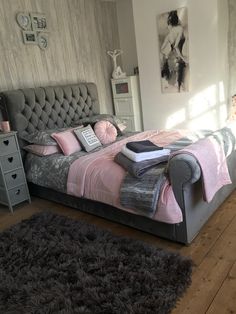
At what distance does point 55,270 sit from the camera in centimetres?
192

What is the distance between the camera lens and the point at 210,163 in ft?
6.89

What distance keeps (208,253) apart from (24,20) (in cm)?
324

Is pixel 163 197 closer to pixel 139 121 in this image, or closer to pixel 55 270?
pixel 55 270

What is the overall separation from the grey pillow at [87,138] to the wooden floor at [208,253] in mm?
721

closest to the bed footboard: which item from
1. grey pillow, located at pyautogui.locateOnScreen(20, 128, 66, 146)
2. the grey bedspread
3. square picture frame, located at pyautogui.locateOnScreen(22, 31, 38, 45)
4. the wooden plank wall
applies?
the grey bedspread

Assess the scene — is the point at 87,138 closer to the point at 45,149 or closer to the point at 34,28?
the point at 45,149

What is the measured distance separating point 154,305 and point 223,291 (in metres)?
0.43

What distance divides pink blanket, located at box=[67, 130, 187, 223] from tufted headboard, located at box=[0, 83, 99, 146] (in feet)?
3.15

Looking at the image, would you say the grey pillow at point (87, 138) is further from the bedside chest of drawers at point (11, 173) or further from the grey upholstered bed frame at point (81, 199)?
the bedside chest of drawers at point (11, 173)

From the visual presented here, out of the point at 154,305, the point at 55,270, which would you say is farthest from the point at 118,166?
the point at 154,305

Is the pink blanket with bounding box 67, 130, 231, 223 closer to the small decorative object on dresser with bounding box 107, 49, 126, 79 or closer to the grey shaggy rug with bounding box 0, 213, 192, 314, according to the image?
the grey shaggy rug with bounding box 0, 213, 192, 314

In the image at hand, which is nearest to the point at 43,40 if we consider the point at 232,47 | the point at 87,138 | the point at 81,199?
the point at 87,138

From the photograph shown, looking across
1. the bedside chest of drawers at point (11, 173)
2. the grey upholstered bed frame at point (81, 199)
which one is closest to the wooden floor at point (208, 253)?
the grey upholstered bed frame at point (81, 199)

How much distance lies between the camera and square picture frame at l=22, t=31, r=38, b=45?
338 centimetres
